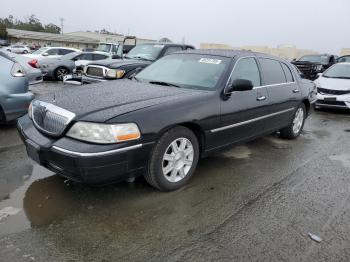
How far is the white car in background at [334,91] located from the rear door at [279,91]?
148 inches

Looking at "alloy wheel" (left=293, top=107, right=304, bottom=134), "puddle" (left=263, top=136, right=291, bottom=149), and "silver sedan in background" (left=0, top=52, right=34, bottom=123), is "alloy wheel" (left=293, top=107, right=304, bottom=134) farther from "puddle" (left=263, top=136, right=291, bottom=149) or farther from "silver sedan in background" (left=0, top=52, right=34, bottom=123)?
"silver sedan in background" (left=0, top=52, right=34, bottom=123)

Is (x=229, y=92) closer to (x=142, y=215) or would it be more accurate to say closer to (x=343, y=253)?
(x=142, y=215)

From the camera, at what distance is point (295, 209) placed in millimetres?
3541

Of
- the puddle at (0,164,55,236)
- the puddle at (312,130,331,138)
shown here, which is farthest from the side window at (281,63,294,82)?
the puddle at (0,164,55,236)

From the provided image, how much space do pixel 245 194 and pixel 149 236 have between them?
1.39 m

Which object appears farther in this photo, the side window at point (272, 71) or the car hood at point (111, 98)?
the side window at point (272, 71)

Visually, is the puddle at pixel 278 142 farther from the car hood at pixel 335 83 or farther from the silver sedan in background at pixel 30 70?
the silver sedan in background at pixel 30 70

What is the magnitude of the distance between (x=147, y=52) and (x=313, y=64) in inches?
372

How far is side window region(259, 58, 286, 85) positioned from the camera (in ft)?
17.0

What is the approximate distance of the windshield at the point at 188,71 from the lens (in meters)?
4.34

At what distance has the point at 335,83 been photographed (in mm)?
9461

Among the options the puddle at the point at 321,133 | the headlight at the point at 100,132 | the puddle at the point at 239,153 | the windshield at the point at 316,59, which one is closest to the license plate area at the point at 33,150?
the headlight at the point at 100,132

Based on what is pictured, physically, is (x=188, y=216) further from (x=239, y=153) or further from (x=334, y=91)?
(x=334, y=91)

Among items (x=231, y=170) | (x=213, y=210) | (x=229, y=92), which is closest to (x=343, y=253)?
(x=213, y=210)
